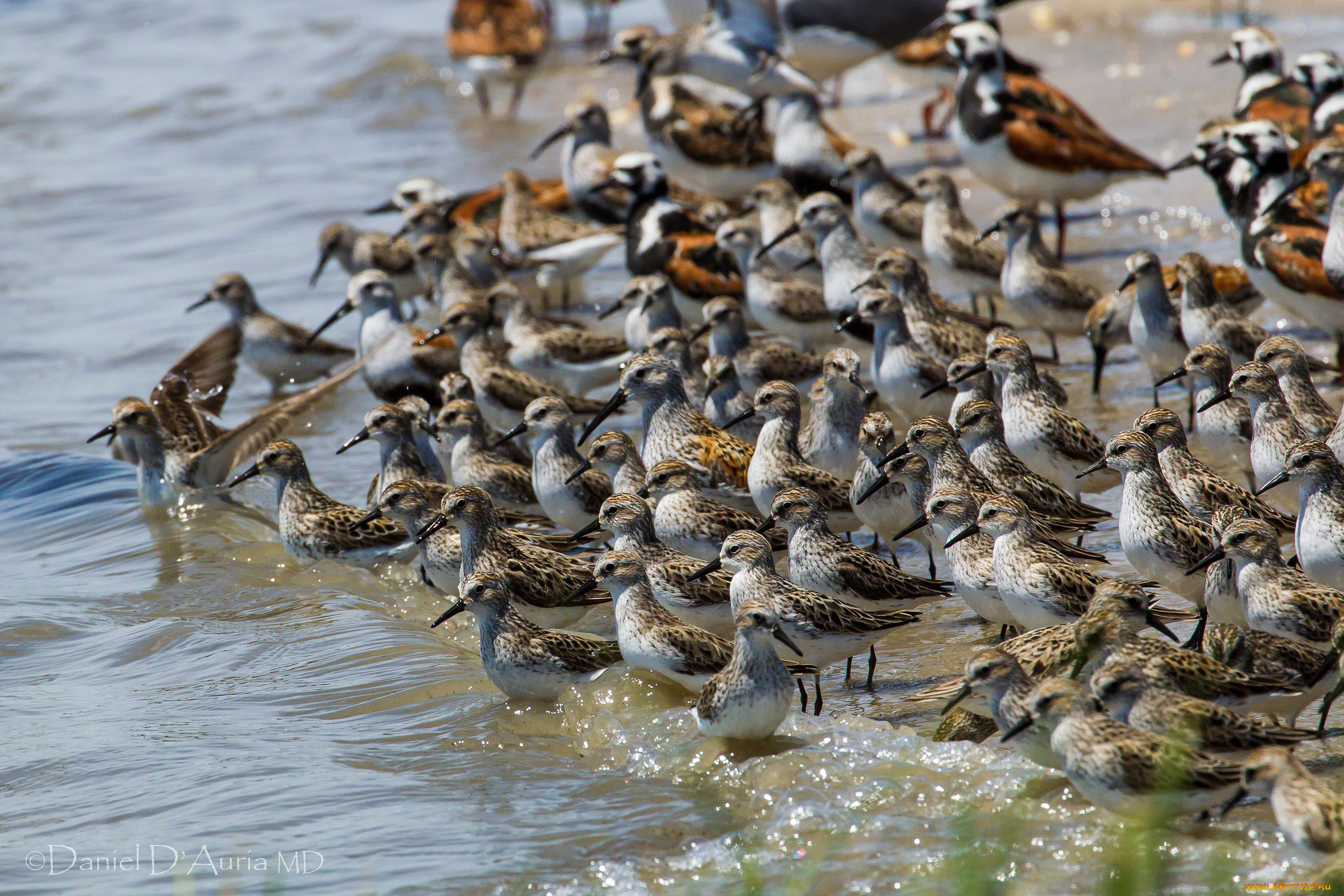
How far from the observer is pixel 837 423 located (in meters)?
8.31

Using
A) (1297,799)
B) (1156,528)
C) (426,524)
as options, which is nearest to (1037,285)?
(1156,528)

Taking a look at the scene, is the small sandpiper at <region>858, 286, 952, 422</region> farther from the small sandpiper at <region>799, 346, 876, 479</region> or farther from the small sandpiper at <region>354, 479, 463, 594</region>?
the small sandpiper at <region>354, 479, 463, 594</region>

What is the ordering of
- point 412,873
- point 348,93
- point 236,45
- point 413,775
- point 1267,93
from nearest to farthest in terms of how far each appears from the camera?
point 412,873 < point 413,775 < point 1267,93 < point 348,93 < point 236,45

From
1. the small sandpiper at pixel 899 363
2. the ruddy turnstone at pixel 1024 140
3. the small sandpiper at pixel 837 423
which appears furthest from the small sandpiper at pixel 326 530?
the ruddy turnstone at pixel 1024 140

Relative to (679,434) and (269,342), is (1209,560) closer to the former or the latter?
(679,434)

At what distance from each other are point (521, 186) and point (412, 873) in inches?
339

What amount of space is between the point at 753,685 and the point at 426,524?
8.81ft

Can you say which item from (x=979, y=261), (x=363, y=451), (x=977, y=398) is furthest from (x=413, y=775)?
(x=979, y=261)

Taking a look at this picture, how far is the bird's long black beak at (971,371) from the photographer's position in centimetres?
823

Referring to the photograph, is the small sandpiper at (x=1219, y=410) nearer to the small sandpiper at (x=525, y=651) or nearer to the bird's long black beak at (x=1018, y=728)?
the bird's long black beak at (x=1018, y=728)

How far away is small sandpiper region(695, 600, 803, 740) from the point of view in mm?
5742

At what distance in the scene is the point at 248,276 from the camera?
14.4 meters

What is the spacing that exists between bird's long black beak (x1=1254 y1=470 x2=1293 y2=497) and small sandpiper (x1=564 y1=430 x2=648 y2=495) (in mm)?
2929

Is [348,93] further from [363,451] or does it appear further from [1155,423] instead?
[1155,423]
